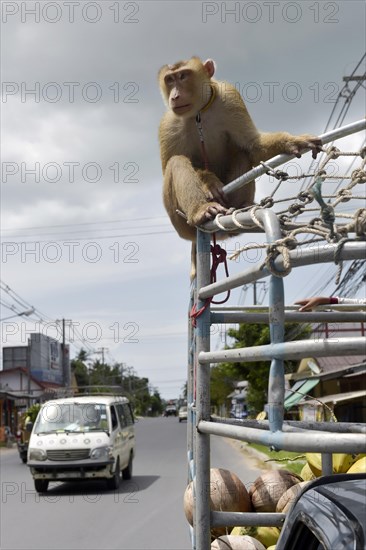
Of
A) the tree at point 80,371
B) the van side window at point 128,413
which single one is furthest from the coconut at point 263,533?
the tree at point 80,371

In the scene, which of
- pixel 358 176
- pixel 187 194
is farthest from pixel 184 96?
pixel 358 176

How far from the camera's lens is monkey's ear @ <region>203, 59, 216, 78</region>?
4.78 meters

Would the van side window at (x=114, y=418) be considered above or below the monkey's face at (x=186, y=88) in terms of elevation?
below

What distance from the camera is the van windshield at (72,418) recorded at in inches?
535

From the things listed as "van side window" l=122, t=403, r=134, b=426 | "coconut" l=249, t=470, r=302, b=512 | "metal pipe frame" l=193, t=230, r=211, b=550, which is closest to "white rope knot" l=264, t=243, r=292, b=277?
"metal pipe frame" l=193, t=230, r=211, b=550

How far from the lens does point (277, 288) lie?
2.11 m

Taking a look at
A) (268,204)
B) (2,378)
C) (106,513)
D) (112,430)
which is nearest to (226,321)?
(268,204)

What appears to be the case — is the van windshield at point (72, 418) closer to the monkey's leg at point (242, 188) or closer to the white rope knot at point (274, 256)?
the monkey's leg at point (242, 188)

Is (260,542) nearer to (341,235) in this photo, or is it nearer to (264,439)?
(264,439)

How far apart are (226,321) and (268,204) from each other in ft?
1.81

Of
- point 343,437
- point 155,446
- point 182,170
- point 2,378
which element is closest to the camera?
point 343,437

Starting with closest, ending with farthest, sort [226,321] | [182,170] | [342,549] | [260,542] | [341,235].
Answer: [342,549] < [341,235] < [226,321] < [260,542] < [182,170]

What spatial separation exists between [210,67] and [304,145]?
137 cm

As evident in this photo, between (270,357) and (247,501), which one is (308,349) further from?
(247,501)
